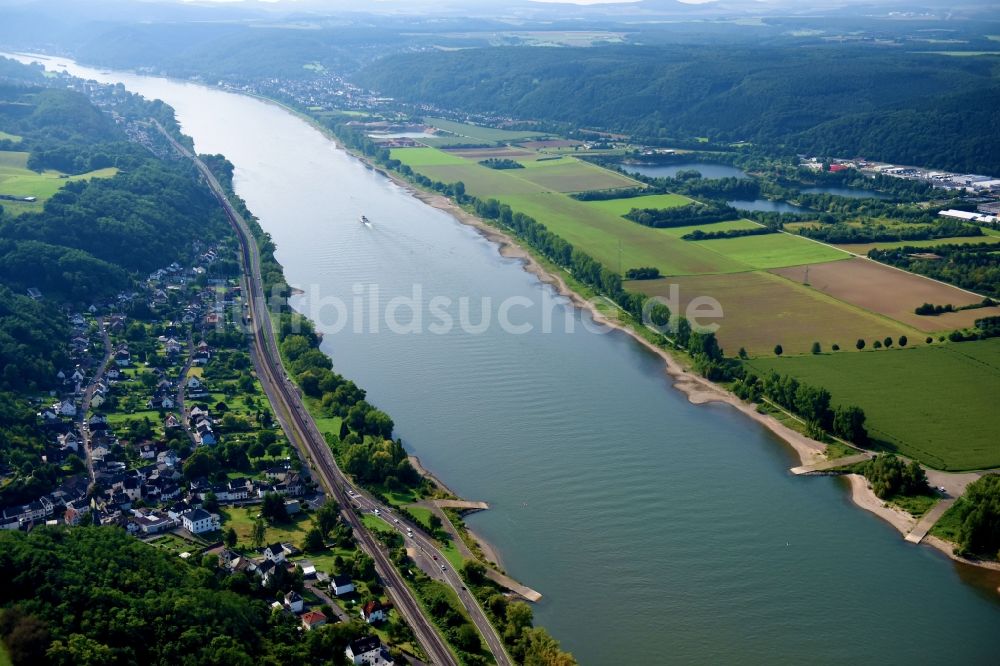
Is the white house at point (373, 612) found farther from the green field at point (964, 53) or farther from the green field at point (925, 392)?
the green field at point (964, 53)

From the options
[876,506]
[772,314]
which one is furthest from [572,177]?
[876,506]

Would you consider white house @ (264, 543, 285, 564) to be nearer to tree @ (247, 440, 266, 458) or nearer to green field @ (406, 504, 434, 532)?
green field @ (406, 504, 434, 532)

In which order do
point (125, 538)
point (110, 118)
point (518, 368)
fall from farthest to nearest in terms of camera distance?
point (110, 118) → point (518, 368) → point (125, 538)

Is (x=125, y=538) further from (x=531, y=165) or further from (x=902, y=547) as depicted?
(x=531, y=165)

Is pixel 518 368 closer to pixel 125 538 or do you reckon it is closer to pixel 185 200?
pixel 125 538

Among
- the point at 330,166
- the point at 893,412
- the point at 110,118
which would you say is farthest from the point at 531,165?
the point at 893,412

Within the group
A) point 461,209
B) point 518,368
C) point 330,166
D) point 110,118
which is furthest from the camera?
point 110,118

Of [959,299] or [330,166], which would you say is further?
[330,166]
